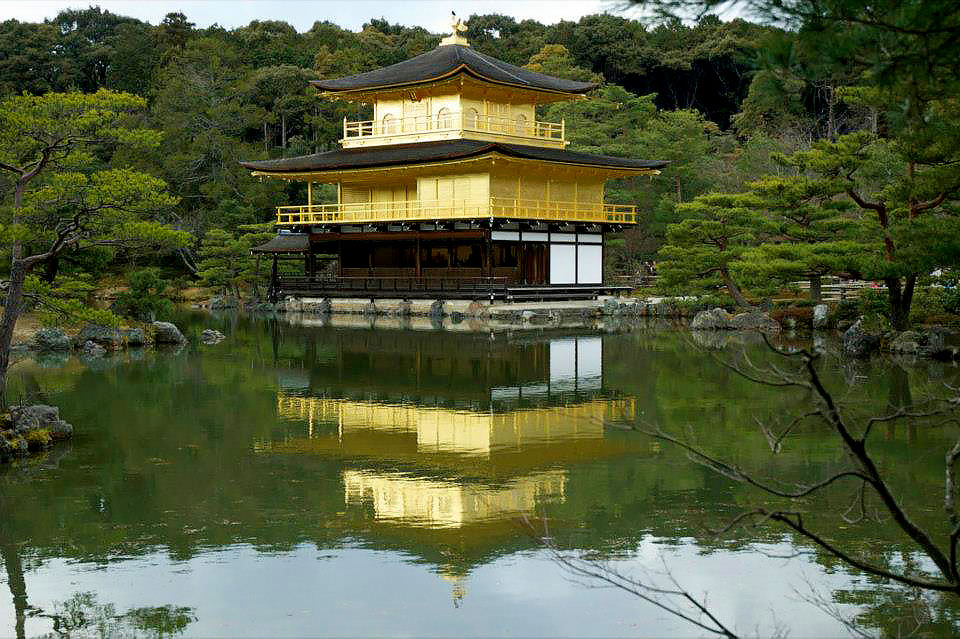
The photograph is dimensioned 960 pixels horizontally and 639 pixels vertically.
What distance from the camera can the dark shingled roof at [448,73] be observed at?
112 feet

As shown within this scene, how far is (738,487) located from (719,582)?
2.53 m

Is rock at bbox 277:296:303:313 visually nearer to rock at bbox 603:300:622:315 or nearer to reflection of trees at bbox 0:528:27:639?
rock at bbox 603:300:622:315

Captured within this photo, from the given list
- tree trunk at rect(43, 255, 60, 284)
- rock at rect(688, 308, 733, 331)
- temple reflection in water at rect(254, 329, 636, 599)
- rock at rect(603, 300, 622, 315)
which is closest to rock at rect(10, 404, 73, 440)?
temple reflection in water at rect(254, 329, 636, 599)

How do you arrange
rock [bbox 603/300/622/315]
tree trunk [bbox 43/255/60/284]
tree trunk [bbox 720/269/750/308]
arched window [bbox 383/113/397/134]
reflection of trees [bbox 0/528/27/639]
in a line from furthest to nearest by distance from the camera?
arched window [bbox 383/113/397/134]
rock [bbox 603/300/622/315]
tree trunk [bbox 720/269/750/308]
tree trunk [bbox 43/255/60/284]
reflection of trees [bbox 0/528/27/639]

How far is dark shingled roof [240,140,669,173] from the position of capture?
32031 millimetres

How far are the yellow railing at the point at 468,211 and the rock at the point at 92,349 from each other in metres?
13.3

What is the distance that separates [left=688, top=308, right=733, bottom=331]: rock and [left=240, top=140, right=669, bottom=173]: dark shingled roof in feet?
27.2

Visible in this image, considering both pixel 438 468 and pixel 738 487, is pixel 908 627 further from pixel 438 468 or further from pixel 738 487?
pixel 438 468

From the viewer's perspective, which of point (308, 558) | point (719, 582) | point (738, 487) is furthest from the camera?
point (738, 487)

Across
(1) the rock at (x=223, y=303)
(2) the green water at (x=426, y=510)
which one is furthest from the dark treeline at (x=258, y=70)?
(2) the green water at (x=426, y=510)

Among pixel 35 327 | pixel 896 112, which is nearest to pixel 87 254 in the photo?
pixel 35 327

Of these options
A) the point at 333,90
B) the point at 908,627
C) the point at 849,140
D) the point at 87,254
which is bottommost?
the point at 908,627

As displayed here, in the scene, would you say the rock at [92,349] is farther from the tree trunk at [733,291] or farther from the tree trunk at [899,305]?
the tree trunk at [733,291]

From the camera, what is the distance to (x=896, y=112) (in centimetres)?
458
